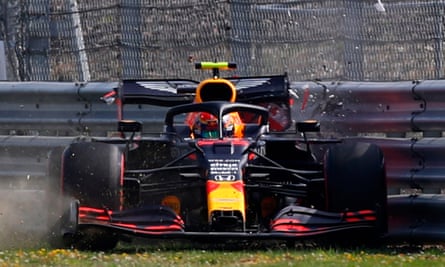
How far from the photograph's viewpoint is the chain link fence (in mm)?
16031

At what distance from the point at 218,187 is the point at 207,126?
1428mm

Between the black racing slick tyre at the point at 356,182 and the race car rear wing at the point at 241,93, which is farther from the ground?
the race car rear wing at the point at 241,93

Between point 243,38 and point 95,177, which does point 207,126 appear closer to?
point 95,177

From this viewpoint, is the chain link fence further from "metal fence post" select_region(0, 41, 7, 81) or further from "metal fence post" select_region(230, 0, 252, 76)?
"metal fence post" select_region(0, 41, 7, 81)

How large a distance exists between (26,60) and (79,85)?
8.87 ft

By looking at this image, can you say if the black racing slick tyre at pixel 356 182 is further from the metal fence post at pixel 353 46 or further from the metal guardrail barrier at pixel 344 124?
the metal fence post at pixel 353 46

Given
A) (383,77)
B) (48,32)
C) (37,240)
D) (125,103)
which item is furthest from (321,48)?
(37,240)

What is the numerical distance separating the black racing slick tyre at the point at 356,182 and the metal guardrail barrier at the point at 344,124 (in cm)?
110

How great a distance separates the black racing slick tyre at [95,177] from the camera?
11.0 m

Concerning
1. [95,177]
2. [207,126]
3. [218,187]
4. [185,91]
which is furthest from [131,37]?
[218,187]

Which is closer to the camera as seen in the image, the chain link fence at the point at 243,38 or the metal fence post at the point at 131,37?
the chain link fence at the point at 243,38

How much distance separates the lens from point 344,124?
502 inches

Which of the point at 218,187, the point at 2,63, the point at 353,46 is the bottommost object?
the point at 218,187

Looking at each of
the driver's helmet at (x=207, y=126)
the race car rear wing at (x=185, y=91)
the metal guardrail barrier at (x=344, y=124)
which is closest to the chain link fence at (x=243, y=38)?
the metal guardrail barrier at (x=344, y=124)
